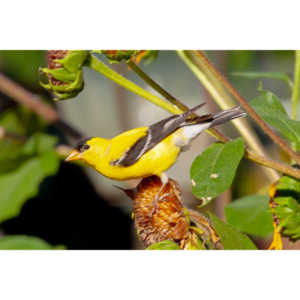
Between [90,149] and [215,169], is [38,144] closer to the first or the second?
[90,149]

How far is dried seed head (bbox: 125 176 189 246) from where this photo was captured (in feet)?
1.73

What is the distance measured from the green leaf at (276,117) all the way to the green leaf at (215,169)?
4 cm

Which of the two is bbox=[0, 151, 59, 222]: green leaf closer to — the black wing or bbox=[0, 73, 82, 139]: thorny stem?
bbox=[0, 73, 82, 139]: thorny stem

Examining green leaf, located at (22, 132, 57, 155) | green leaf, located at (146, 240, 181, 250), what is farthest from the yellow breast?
green leaf, located at (22, 132, 57, 155)

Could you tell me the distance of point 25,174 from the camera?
2.72 ft

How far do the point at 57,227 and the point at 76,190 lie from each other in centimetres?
13

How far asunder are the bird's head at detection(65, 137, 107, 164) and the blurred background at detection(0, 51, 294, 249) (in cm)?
8

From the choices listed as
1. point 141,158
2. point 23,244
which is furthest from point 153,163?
point 23,244

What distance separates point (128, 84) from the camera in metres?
0.49

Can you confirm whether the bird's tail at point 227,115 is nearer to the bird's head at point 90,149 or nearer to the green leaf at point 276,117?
the green leaf at point 276,117

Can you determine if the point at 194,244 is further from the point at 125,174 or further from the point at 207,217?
the point at 125,174

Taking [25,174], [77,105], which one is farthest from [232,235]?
[77,105]

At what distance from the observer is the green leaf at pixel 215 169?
0.48 m

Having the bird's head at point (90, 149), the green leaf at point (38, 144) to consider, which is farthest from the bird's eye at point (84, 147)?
the green leaf at point (38, 144)
